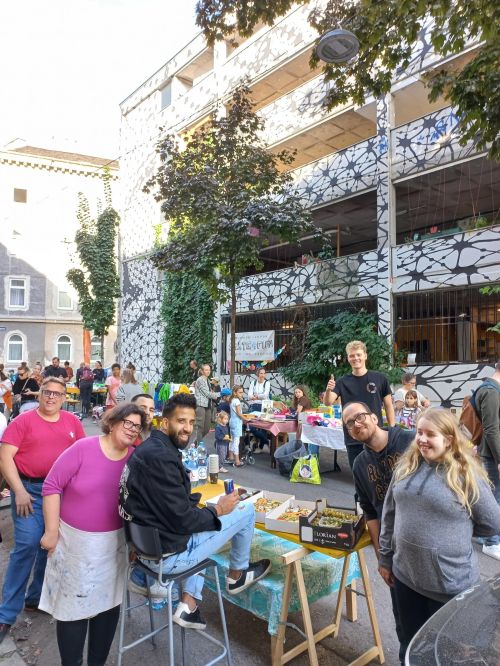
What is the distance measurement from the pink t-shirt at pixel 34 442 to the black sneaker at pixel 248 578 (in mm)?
1552

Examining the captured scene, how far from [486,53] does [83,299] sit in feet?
67.6

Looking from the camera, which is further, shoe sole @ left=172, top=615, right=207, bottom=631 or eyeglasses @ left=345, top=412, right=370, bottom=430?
shoe sole @ left=172, top=615, right=207, bottom=631

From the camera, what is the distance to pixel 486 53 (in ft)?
17.5

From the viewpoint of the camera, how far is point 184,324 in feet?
66.1

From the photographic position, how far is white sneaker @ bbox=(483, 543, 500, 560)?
16.2ft

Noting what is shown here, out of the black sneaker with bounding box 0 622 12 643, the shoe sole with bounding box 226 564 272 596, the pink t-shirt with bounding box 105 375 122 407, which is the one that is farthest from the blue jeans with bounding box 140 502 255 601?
the pink t-shirt with bounding box 105 375 122 407

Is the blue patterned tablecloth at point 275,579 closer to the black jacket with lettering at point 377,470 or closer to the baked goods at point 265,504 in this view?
the baked goods at point 265,504

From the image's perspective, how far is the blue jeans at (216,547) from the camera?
2.87 metres

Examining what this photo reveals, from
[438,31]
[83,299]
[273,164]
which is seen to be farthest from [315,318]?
[83,299]

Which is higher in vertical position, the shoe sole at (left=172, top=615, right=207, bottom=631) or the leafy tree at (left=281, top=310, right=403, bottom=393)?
the leafy tree at (left=281, top=310, right=403, bottom=393)

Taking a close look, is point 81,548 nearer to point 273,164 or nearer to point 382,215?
point 273,164

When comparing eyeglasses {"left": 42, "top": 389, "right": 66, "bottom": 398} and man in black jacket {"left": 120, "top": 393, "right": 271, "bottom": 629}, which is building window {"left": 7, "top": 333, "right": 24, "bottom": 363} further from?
man in black jacket {"left": 120, "top": 393, "right": 271, "bottom": 629}

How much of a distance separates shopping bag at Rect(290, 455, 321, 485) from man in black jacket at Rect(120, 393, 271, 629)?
16.2ft

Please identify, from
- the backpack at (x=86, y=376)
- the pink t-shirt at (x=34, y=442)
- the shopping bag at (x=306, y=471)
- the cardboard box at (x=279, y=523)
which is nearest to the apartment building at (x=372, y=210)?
the backpack at (x=86, y=376)
